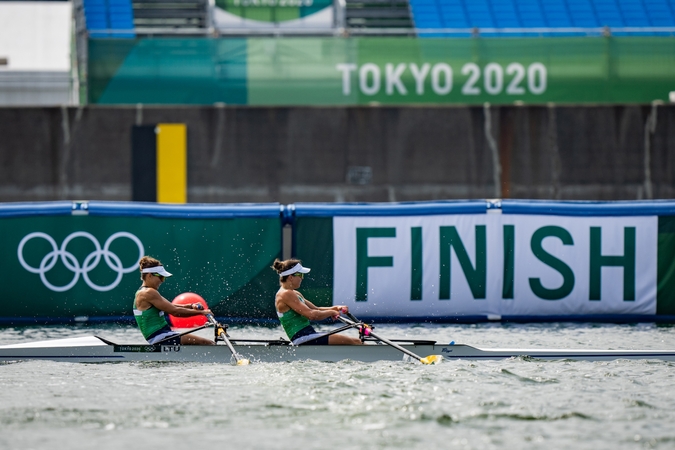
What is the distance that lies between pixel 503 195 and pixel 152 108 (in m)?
6.24

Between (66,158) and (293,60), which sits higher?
(293,60)

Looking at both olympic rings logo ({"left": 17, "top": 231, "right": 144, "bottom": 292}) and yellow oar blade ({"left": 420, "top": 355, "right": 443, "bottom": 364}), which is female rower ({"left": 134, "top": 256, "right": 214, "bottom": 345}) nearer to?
yellow oar blade ({"left": 420, "top": 355, "right": 443, "bottom": 364})

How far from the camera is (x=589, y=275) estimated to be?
45.6 feet

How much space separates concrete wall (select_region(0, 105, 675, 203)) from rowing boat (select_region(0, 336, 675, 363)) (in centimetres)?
618

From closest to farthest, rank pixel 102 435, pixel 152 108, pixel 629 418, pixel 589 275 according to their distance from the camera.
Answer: pixel 102 435, pixel 629 418, pixel 589 275, pixel 152 108

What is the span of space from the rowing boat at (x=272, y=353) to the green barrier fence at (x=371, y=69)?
23.1 feet

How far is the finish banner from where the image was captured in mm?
13867

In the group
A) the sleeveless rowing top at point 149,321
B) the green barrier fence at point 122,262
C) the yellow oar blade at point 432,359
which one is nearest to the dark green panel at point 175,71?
the green barrier fence at point 122,262

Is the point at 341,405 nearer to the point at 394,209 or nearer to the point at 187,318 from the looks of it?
the point at 187,318

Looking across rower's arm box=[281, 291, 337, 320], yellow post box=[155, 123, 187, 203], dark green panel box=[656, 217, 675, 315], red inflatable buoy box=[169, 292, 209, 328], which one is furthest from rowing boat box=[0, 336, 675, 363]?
yellow post box=[155, 123, 187, 203]

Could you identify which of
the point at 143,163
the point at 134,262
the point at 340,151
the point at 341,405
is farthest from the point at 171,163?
the point at 341,405

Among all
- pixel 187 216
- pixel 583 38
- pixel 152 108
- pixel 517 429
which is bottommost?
pixel 517 429

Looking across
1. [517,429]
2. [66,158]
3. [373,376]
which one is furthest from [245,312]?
[517,429]

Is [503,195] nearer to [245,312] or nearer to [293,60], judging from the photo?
[293,60]
